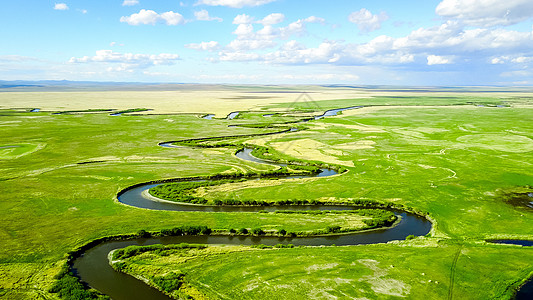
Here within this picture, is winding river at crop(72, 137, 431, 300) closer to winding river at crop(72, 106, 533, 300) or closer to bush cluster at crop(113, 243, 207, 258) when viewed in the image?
winding river at crop(72, 106, 533, 300)

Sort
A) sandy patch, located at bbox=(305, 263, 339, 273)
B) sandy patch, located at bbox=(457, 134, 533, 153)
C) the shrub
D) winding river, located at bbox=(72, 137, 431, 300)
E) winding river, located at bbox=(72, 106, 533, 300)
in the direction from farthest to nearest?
sandy patch, located at bbox=(457, 134, 533, 153), the shrub, sandy patch, located at bbox=(305, 263, 339, 273), winding river, located at bbox=(72, 137, 431, 300), winding river, located at bbox=(72, 106, 533, 300)

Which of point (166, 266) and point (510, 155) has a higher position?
point (510, 155)

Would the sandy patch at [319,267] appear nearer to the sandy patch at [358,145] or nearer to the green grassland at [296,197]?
the green grassland at [296,197]

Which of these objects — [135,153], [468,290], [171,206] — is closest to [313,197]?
[171,206]

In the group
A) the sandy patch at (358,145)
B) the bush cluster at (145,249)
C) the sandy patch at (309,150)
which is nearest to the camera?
the bush cluster at (145,249)

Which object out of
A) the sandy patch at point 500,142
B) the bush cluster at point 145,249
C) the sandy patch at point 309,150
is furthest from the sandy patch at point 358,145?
the bush cluster at point 145,249

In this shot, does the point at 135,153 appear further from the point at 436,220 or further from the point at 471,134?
the point at 471,134

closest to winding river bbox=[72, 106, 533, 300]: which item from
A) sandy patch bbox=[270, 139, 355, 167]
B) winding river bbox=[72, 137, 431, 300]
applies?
winding river bbox=[72, 137, 431, 300]

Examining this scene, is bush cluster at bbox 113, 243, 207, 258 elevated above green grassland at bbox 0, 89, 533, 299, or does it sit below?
below
